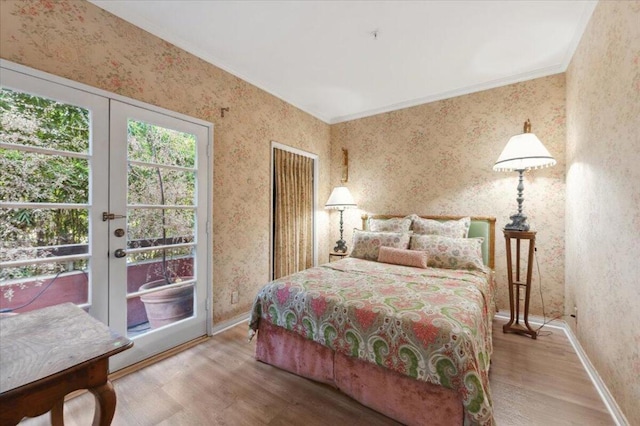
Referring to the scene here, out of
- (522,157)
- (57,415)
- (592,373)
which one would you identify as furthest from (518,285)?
(57,415)

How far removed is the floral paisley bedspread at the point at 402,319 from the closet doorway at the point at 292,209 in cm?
117

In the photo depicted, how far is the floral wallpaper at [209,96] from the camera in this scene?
5.47ft

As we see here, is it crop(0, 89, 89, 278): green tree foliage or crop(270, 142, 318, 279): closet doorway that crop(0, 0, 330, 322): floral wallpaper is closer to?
crop(270, 142, 318, 279): closet doorway

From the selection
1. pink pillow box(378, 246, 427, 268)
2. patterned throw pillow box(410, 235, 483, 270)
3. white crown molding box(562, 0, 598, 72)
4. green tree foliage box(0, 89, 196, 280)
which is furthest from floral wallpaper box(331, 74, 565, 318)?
green tree foliage box(0, 89, 196, 280)

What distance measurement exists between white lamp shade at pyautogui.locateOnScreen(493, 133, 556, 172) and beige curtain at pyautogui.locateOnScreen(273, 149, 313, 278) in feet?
7.73

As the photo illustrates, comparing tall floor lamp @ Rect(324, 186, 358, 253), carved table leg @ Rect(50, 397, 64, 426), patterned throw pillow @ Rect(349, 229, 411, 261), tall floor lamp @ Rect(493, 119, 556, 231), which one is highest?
tall floor lamp @ Rect(493, 119, 556, 231)

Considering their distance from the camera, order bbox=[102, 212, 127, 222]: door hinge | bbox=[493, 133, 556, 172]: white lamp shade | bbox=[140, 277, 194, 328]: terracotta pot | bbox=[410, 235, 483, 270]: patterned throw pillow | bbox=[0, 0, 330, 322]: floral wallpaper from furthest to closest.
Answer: bbox=[410, 235, 483, 270]: patterned throw pillow, bbox=[493, 133, 556, 172]: white lamp shade, bbox=[140, 277, 194, 328]: terracotta pot, bbox=[102, 212, 127, 222]: door hinge, bbox=[0, 0, 330, 322]: floral wallpaper

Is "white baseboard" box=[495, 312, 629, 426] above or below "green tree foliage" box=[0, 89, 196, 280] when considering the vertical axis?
below

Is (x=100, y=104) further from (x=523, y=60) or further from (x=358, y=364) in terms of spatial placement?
(x=523, y=60)

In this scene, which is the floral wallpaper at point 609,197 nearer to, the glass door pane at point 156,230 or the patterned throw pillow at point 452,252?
the patterned throw pillow at point 452,252

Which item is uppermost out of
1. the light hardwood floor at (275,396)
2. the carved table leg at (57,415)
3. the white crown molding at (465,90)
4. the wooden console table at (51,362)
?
the white crown molding at (465,90)

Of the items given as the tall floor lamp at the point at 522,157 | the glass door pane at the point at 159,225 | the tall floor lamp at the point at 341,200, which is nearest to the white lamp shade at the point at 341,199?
the tall floor lamp at the point at 341,200

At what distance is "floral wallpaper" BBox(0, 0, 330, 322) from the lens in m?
1.67

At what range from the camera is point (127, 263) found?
2016 millimetres
